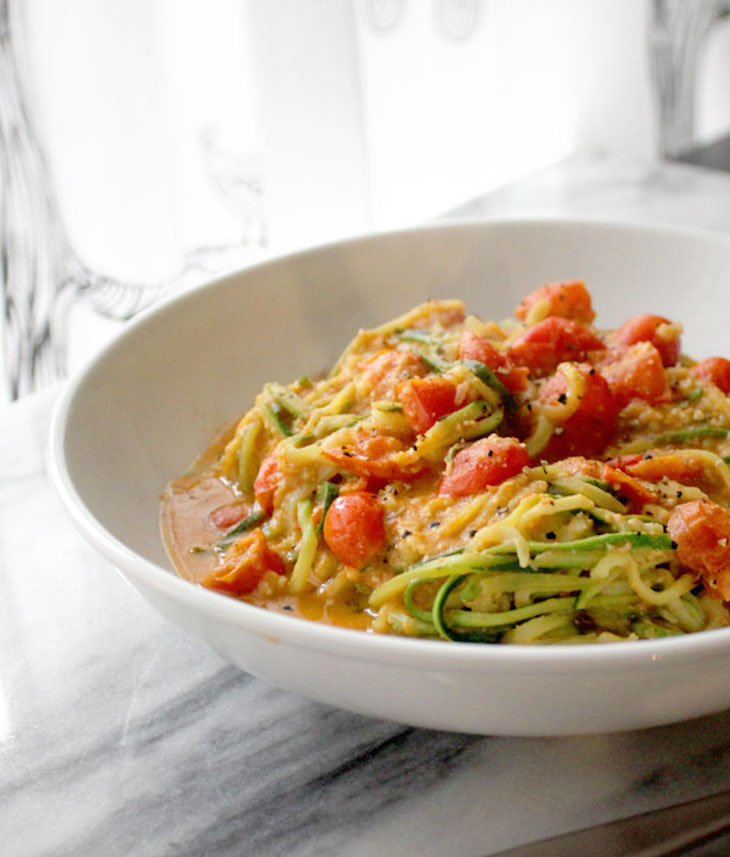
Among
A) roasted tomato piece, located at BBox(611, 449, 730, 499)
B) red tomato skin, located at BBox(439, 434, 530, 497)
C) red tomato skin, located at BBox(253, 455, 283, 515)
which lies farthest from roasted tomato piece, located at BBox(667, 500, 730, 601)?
red tomato skin, located at BBox(253, 455, 283, 515)

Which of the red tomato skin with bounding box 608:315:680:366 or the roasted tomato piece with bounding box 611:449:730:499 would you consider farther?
the red tomato skin with bounding box 608:315:680:366

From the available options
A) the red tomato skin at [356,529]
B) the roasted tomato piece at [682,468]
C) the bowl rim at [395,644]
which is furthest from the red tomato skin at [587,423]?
the bowl rim at [395,644]

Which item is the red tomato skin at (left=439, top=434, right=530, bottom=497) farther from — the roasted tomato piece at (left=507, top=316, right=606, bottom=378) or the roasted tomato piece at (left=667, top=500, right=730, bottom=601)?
the roasted tomato piece at (left=507, top=316, right=606, bottom=378)

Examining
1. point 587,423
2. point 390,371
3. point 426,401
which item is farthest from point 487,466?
point 390,371

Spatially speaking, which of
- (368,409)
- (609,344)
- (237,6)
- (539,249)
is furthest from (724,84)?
(368,409)

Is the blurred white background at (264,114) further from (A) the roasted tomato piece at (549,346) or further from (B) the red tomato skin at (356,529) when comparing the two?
(B) the red tomato skin at (356,529)

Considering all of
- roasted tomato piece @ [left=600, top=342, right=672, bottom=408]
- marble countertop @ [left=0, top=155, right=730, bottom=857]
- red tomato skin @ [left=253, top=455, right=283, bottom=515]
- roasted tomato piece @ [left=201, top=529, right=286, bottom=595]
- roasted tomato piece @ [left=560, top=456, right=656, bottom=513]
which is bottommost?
marble countertop @ [left=0, top=155, right=730, bottom=857]

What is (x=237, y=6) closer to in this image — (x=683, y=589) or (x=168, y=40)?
(x=168, y=40)
